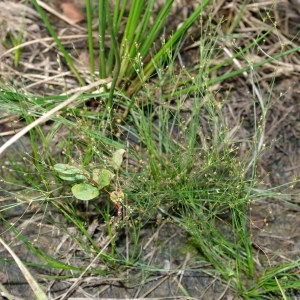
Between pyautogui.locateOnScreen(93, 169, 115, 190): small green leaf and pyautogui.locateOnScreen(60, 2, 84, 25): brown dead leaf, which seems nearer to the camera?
pyautogui.locateOnScreen(93, 169, 115, 190): small green leaf

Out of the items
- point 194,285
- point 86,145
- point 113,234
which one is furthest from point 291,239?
point 86,145

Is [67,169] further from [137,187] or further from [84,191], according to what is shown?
[137,187]

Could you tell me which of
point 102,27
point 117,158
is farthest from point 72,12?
point 117,158

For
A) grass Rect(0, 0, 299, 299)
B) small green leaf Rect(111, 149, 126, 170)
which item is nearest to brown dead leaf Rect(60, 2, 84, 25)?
grass Rect(0, 0, 299, 299)

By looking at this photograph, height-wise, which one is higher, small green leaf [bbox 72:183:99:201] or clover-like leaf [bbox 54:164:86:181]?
clover-like leaf [bbox 54:164:86:181]

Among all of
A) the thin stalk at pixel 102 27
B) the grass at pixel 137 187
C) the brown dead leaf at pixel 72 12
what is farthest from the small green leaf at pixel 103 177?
the brown dead leaf at pixel 72 12

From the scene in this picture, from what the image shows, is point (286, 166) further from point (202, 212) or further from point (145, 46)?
point (145, 46)

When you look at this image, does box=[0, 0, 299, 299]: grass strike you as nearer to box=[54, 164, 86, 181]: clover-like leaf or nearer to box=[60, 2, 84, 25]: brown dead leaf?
box=[54, 164, 86, 181]: clover-like leaf
